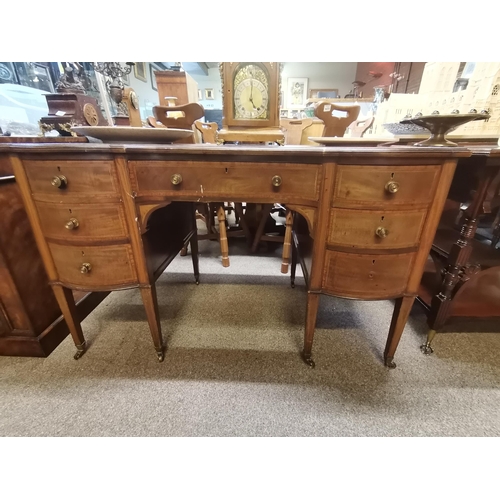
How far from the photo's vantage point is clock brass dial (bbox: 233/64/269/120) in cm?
159

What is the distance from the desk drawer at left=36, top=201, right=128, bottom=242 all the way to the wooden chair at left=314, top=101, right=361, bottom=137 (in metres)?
1.57

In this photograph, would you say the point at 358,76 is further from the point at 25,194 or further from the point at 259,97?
the point at 25,194

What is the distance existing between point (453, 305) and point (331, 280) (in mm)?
669

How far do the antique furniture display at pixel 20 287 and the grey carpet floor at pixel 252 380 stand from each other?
0.26ft

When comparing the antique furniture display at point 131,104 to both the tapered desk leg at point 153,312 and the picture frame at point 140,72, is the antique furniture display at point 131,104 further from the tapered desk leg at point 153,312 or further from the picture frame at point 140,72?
the picture frame at point 140,72

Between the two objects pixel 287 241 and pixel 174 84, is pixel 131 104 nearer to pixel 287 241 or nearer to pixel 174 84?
pixel 287 241

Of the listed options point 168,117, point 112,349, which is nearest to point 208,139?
point 168,117

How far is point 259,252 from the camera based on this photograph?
2281 millimetres

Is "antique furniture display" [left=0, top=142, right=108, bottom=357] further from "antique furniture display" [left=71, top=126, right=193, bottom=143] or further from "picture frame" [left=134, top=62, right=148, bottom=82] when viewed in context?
"picture frame" [left=134, top=62, right=148, bottom=82]

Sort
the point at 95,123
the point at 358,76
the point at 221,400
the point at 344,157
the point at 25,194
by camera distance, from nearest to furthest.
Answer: the point at 344,157 → the point at 25,194 → the point at 221,400 → the point at 95,123 → the point at 358,76

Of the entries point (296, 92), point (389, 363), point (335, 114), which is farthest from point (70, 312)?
point (296, 92)

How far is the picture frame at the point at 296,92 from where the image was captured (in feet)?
21.6

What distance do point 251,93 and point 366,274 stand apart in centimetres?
143

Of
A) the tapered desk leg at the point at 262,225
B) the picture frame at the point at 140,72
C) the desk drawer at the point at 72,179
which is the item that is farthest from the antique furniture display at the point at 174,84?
the desk drawer at the point at 72,179
